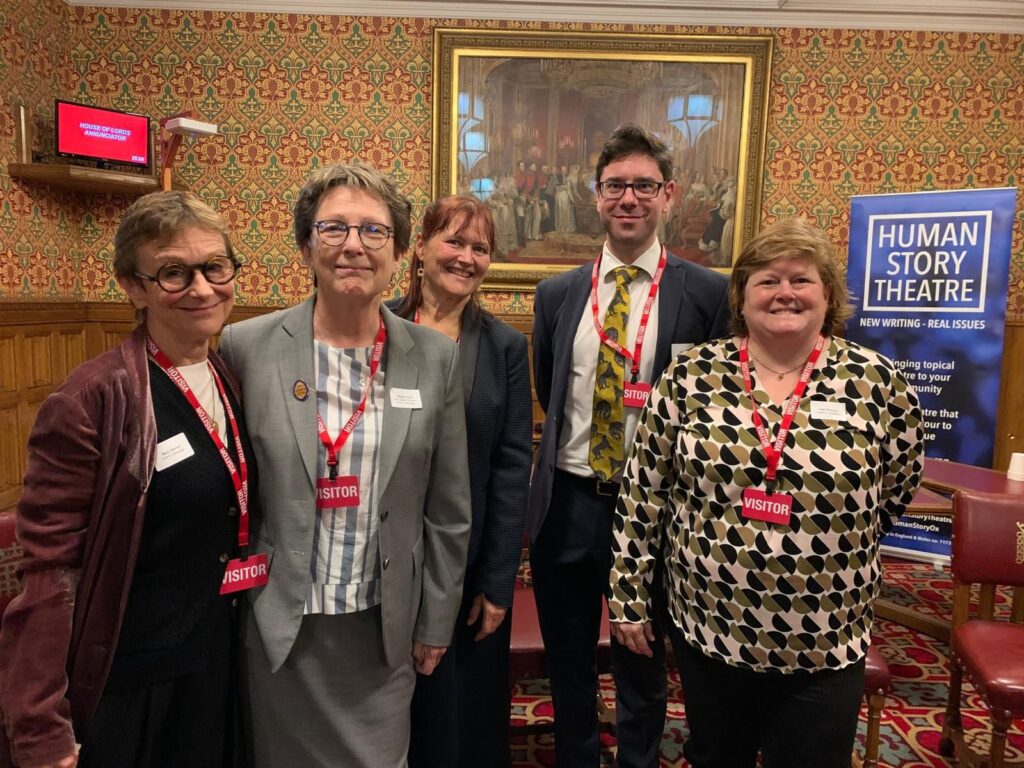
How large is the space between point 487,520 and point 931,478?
8.82 feet

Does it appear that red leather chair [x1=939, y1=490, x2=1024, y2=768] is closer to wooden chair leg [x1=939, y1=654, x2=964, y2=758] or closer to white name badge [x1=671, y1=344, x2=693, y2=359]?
wooden chair leg [x1=939, y1=654, x2=964, y2=758]

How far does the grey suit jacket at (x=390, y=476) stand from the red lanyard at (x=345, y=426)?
25 mm

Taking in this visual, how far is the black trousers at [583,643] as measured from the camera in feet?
6.42

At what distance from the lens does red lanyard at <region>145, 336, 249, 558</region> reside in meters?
1.35

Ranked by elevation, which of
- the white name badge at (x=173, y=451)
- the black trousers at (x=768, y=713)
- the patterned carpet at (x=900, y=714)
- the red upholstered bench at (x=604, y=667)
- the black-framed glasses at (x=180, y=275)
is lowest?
the patterned carpet at (x=900, y=714)

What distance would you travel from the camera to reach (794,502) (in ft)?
4.84

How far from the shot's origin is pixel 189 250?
1328mm

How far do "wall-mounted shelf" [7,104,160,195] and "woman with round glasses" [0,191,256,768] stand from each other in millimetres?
4334

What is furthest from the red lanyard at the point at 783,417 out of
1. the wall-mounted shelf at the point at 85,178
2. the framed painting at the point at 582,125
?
the wall-mounted shelf at the point at 85,178

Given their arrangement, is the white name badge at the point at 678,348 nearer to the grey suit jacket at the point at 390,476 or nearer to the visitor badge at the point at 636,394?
the visitor badge at the point at 636,394

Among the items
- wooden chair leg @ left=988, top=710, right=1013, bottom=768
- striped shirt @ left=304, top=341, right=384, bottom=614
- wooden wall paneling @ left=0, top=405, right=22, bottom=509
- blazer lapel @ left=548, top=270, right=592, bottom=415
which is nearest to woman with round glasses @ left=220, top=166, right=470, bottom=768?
striped shirt @ left=304, top=341, right=384, bottom=614

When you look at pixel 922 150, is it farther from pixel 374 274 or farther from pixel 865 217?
pixel 374 274

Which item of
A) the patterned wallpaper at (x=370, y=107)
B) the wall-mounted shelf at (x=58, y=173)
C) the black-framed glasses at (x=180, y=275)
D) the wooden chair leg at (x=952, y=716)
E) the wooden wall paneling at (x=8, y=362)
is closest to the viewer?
the black-framed glasses at (x=180, y=275)

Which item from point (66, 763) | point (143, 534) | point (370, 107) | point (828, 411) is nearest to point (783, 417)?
point (828, 411)
